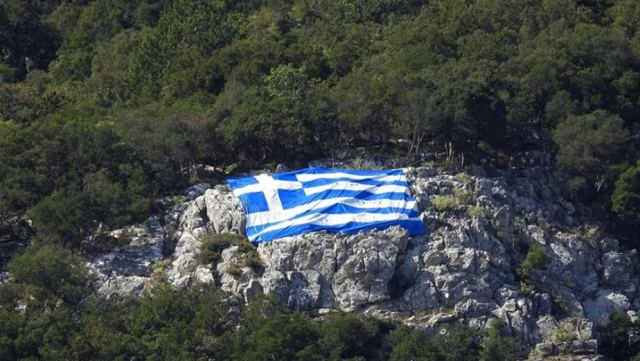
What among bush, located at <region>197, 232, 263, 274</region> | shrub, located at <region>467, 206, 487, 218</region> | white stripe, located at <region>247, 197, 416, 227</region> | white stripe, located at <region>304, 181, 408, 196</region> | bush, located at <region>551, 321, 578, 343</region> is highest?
white stripe, located at <region>304, 181, 408, 196</region>

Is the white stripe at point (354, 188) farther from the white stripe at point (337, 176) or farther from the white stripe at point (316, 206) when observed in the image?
the white stripe at point (316, 206)

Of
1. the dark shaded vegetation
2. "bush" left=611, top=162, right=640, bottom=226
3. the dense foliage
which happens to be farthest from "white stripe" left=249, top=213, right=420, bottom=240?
"bush" left=611, top=162, right=640, bottom=226

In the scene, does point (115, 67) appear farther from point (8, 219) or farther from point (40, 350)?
point (40, 350)

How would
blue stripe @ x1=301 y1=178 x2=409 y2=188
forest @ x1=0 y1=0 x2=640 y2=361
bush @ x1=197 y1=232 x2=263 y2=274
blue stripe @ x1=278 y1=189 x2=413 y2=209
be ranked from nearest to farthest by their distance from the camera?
forest @ x1=0 y1=0 x2=640 y2=361, bush @ x1=197 y1=232 x2=263 y2=274, blue stripe @ x1=278 y1=189 x2=413 y2=209, blue stripe @ x1=301 y1=178 x2=409 y2=188

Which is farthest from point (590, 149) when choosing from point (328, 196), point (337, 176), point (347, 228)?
point (347, 228)

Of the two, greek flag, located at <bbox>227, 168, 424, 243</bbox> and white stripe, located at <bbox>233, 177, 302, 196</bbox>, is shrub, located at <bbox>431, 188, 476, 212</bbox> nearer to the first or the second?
greek flag, located at <bbox>227, 168, 424, 243</bbox>

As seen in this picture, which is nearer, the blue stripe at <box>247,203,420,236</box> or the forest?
the forest
